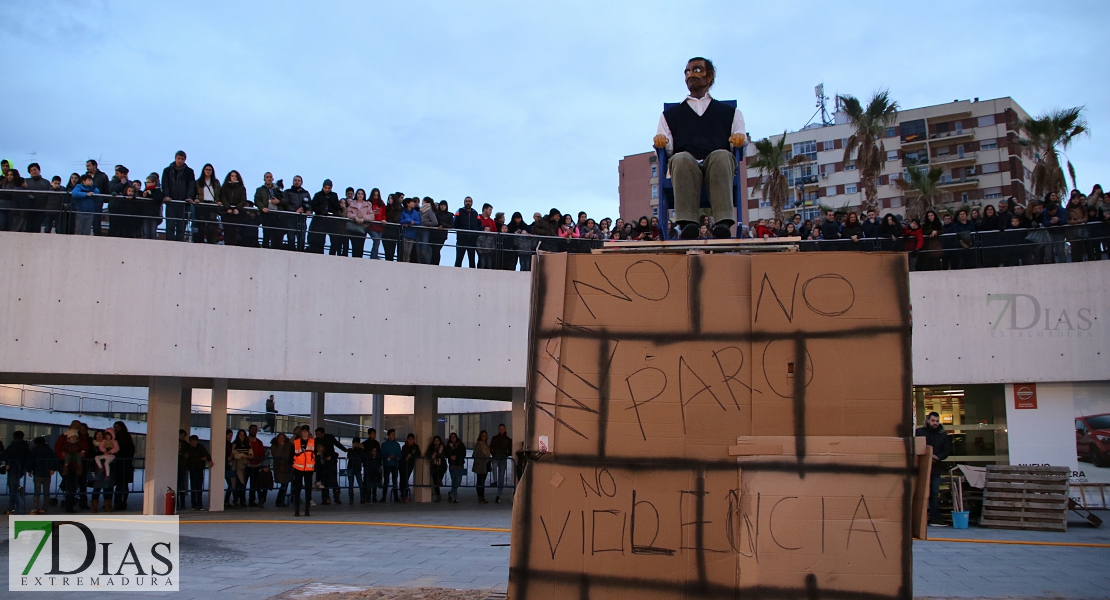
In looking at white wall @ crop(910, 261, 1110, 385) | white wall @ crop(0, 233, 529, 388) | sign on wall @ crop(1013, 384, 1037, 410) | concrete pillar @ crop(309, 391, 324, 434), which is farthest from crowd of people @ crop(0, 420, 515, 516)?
sign on wall @ crop(1013, 384, 1037, 410)

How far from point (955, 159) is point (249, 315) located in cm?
6041

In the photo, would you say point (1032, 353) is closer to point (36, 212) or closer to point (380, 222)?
point (380, 222)

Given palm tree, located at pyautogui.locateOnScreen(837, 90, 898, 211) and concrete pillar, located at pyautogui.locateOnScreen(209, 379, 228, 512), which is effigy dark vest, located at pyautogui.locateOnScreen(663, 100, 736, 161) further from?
palm tree, located at pyautogui.locateOnScreen(837, 90, 898, 211)

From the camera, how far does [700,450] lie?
416cm

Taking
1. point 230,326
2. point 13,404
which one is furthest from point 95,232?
point 13,404

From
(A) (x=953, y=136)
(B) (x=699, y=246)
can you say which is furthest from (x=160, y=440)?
(A) (x=953, y=136)

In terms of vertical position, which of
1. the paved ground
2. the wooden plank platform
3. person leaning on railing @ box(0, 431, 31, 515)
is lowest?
the paved ground

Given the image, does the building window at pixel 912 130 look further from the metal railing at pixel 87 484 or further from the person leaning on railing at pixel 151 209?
the person leaning on railing at pixel 151 209

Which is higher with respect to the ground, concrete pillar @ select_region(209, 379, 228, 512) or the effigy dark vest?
the effigy dark vest

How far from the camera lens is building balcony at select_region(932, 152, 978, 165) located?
6325 centimetres

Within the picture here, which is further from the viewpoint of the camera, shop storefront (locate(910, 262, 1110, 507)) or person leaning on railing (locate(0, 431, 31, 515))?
shop storefront (locate(910, 262, 1110, 507))

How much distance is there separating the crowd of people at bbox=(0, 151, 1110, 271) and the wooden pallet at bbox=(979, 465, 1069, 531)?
4.38 m

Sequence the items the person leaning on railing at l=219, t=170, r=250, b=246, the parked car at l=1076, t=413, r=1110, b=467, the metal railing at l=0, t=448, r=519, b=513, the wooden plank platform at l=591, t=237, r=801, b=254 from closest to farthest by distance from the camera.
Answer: the wooden plank platform at l=591, t=237, r=801, b=254 → the person leaning on railing at l=219, t=170, r=250, b=246 → the metal railing at l=0, t=448, r=519, b=513 → the parked car at l=1076, t=413, r=1110, b=467

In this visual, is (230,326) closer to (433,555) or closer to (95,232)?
(95,232)
